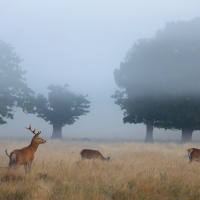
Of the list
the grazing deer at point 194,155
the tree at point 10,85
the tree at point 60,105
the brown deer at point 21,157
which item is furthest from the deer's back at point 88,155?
the tree at point 60,105

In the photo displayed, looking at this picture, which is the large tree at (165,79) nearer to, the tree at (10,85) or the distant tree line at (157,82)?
the distant tree line at (157,82)

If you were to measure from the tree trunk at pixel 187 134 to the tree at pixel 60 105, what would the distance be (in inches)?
685

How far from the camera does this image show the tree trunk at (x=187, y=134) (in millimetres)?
32000

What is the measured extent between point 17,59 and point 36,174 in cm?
Answer: 2127

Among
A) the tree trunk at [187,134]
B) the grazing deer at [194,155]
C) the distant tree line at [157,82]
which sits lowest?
the grazing deer at [194,155]

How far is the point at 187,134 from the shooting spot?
32094 millimetres

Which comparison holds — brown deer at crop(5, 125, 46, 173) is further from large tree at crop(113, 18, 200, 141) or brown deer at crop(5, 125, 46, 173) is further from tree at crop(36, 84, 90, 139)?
tree at crop(36, 84, 90, 139)

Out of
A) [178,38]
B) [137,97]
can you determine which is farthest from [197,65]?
[137,97]

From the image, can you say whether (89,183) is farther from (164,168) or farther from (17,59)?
(17,59)

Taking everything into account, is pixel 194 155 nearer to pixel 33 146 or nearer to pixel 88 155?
pixel 88 155

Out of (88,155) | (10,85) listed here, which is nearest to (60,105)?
(10,85)

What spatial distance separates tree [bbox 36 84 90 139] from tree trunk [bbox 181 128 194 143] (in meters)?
17.4

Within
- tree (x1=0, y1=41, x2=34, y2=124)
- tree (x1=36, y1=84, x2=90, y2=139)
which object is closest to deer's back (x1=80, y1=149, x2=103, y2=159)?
tree (x1=0, y1=41, x2=34, y2=124)

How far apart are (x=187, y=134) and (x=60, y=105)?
20320mm
